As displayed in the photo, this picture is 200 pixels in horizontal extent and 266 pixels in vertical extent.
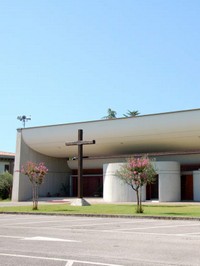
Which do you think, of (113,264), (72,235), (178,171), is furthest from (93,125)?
(113,264)

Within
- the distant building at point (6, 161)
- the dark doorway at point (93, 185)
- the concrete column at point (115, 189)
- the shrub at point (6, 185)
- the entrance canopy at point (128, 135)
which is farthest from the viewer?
the distant building at point (6, 161)

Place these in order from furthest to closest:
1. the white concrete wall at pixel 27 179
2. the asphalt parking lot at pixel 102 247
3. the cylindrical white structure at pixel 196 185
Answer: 1. the white concrete wall at pixel 27 179
2. the cylindrical white structure at pixel 196 185
3. the asphalt parking lot at pixel 102 247

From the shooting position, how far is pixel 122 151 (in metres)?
47.2

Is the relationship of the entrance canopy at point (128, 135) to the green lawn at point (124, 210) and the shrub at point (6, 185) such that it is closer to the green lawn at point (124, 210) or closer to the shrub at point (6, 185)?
the shrub at point (6, 185)

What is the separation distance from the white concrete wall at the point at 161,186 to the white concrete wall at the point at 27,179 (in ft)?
34.3

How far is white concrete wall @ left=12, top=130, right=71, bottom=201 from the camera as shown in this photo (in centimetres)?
4719

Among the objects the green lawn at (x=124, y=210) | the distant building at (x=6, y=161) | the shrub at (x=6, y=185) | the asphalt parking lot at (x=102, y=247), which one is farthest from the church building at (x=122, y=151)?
the asphalt parking lot at (x=102, y=247)

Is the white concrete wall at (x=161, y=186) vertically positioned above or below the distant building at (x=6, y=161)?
below

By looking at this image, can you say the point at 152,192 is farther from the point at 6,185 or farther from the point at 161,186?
the point at 6,185

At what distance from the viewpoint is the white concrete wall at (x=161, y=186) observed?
4022 centimetres

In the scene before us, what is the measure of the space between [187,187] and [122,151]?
7.73m

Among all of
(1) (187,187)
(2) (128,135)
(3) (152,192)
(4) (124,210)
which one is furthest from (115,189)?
(4) (124,210)

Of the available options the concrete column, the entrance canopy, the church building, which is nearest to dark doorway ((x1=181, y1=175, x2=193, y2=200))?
the church building

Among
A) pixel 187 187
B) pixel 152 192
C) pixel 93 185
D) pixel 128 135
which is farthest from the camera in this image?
pixel 93 185
